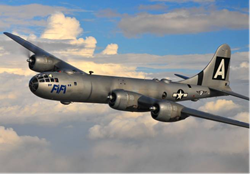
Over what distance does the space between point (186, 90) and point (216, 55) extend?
24.2 feet

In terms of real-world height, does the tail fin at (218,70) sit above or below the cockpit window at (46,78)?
above

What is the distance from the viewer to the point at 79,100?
3123cm

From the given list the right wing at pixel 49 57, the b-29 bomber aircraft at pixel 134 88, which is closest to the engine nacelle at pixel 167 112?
the b-29 bomber aircraft at pixel 134 88

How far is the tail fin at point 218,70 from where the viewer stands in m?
41.2

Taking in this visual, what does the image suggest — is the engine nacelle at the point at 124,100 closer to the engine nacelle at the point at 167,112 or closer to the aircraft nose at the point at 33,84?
the engine nacelle at the point at 167,112

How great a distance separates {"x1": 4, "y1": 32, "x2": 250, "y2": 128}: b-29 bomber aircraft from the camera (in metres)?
28.9

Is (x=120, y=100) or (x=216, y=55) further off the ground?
(x=216, y=55)

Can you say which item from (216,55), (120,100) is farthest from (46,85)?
(216,55)

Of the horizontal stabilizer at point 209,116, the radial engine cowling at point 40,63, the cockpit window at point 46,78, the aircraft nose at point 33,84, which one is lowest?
the horizontal stabilizer at point 209,116

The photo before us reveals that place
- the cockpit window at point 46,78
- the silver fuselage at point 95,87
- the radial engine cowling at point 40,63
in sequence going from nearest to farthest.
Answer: the cockpit window at point 46,78 → the silver fuselage at point 95,87 → the radial engine cowling at point 40,63

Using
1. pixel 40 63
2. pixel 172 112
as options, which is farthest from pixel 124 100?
pixel 40 63

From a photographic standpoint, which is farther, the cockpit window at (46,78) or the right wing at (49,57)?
the right wing at (49,57)

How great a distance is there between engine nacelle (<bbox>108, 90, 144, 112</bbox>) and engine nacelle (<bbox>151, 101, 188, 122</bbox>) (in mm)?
2554

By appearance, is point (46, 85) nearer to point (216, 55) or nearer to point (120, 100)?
point (120, 100)
